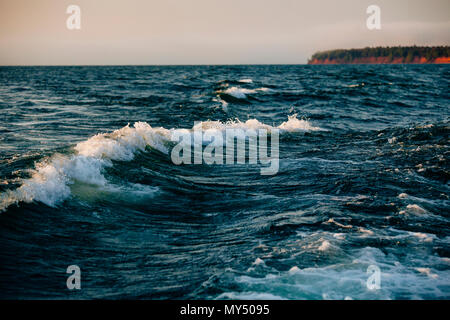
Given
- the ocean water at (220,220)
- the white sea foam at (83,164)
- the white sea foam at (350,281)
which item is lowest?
the white sea foam at (350,281)

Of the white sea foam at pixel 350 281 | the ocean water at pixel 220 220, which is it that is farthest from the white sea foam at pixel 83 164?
the white sea foam at pixel 350 281

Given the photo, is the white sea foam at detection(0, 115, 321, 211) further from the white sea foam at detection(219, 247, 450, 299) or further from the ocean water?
the white sea foam at detection(219, 247, 450, 299)

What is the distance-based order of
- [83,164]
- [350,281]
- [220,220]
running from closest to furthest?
[350,281] → [220,220] → [83,164]

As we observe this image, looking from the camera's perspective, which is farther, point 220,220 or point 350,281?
point 220,220

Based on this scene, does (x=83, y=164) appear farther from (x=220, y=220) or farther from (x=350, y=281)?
(x=350, y=281)

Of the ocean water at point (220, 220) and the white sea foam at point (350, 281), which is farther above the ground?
the ocean water at point (220, 220)

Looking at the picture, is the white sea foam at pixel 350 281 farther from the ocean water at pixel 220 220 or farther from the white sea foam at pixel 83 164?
the white sea foam at pixel 83 164

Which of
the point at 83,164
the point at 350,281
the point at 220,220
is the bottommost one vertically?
the point at 350,281

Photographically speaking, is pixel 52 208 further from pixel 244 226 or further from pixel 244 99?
pixel 244 99

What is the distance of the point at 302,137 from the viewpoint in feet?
47.2

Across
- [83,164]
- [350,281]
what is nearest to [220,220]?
[350,281]

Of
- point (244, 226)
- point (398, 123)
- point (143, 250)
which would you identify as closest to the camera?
point (143, 250)
